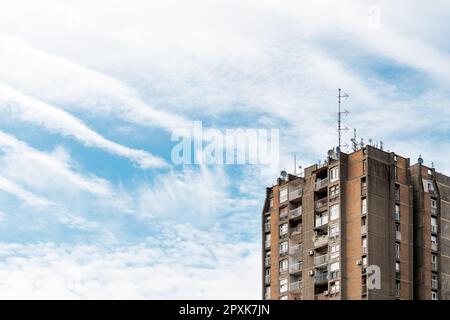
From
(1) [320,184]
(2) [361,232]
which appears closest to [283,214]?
(1) [320,184]

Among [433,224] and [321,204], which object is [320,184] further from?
[433,224]

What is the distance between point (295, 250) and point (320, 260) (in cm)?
460

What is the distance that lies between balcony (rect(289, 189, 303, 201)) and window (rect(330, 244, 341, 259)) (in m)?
8.88

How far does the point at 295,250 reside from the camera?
4596 inches

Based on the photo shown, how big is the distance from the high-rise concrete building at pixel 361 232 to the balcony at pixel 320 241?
109 mm

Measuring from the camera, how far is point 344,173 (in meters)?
113

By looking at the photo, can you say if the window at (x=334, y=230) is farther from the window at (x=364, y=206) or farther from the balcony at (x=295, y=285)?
the balcony at (x=295, y=285)

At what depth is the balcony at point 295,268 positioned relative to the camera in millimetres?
115125

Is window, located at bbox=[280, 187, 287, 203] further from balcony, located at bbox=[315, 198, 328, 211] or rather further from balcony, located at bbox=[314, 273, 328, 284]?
balcony, located at bbox=[314, 273, 328, 284]

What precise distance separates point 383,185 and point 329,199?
6.06 meters

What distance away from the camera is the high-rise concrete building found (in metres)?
109
